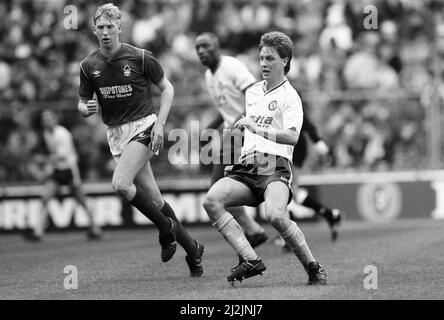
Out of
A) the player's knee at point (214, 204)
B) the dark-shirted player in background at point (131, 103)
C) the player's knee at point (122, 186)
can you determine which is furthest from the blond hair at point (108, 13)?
the player's knee at point (214, 204)

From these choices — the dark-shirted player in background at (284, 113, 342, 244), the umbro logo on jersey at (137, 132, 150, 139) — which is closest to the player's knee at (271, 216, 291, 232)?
the umbro logo on jersey at (137, 132, 150, 139)

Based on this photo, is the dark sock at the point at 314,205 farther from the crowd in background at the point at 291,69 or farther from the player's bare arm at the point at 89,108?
the player's bare arm at the point at 89,108

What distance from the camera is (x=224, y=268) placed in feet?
34.3

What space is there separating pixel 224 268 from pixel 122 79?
246 centimetres

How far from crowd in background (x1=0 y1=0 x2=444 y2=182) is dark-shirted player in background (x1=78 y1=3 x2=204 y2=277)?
694cm

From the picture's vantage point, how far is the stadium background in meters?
18.0

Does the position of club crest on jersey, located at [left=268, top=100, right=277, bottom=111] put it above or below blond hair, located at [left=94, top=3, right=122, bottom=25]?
below

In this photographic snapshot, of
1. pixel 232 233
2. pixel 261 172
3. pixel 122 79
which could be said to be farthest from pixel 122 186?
pixel 261 172

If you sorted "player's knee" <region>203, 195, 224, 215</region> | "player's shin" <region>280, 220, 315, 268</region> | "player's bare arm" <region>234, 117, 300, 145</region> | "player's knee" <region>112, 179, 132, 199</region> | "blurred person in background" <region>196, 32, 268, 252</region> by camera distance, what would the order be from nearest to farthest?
"player's bare arm" <region>234, 117, 300, 145</region>
"player's shin" <region>280, 220, 315, 268</region>
"player's knee" <region>203, 195, 224, 215</region>
"player's knee" <region>112, 179, 132, 199</region>
"blurred person in background" <region>196, 32, 268, 252</region>

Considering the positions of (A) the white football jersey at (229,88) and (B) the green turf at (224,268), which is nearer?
(B) the green turf at (224,268)

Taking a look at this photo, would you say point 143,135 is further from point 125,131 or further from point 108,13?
point 108,13

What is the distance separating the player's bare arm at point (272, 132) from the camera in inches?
312

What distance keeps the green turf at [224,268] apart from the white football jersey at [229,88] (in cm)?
185

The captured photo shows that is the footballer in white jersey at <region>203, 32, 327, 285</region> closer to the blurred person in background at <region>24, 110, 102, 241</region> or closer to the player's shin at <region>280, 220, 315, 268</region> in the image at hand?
the player's shin at <region>280, 220, 315, 268</region>
